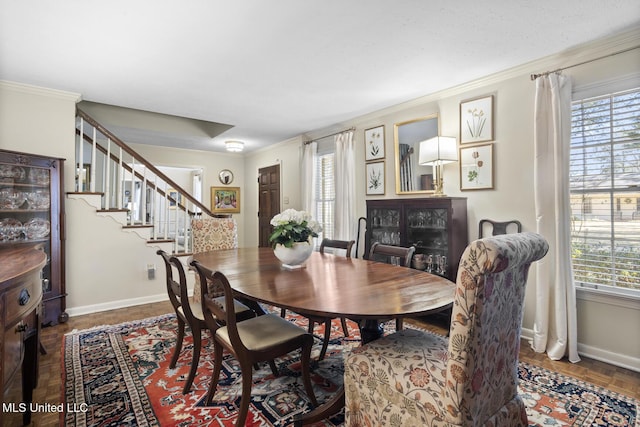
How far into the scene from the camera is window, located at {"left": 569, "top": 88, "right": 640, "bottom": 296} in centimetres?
227

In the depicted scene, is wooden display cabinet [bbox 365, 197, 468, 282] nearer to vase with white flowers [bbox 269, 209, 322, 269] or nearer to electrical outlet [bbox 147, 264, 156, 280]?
vase with white flowers [bbox 269, 209, 322, 269]

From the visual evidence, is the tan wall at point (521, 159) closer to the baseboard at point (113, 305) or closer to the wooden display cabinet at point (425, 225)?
the wooden display cabinet at point (425, 225)

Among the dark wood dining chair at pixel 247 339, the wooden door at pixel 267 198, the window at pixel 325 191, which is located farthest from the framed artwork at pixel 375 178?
the dark wood dining chair at pixel 247 339

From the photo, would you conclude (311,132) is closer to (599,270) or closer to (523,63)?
(523,63)

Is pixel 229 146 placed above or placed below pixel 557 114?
above

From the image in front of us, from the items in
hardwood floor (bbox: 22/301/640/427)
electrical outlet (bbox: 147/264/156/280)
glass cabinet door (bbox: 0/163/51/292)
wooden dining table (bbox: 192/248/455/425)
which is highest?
glass cabinet door (bbox: 0/163/51/292)

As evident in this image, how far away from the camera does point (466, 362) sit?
3.52 ft

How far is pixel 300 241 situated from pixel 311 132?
11.2ft

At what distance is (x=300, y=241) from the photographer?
210 cm

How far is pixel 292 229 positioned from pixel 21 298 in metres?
1.36

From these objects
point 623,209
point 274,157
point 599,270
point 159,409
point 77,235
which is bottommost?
point 159,409

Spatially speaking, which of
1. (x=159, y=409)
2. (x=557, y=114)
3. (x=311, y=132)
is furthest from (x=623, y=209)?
(x=311, y=132)

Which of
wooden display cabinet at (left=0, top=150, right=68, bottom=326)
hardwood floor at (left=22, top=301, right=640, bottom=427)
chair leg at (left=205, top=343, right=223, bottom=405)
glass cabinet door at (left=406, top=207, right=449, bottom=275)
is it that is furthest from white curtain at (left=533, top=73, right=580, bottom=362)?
wooden display cabinet at (left=0, top=150, right=68, bottom=326)

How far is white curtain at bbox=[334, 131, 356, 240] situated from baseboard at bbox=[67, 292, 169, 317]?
252 centimetres
